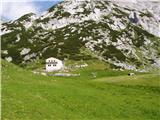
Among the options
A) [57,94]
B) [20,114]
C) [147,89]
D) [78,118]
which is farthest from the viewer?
[147,89]

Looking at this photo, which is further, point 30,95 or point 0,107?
point 30,95

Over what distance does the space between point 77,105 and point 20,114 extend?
9.63 meters

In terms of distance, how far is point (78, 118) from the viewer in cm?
3198

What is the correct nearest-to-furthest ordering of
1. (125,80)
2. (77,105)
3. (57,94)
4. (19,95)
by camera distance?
(19,95) < (77,105) < (57,94) < (125,80)

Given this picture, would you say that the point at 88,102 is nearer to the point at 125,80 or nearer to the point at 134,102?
the point at 134,102

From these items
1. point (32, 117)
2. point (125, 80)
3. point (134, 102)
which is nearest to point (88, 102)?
point (134, 102)

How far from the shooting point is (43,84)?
146 feet

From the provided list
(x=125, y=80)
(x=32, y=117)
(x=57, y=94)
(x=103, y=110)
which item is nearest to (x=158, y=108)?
(x=103, y=110)

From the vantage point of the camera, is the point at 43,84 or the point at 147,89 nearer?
the point at 43,84

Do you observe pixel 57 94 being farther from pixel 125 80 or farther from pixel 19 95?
pixel 125 80

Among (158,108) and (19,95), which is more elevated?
(19,95)

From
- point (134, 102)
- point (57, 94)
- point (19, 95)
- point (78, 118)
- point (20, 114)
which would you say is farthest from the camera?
point (134, 102)

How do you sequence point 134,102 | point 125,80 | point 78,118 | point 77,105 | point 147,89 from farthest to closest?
point 125,80, point 147,89, point 134,102, point 77,105, point 78,118

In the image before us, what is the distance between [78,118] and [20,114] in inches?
221
